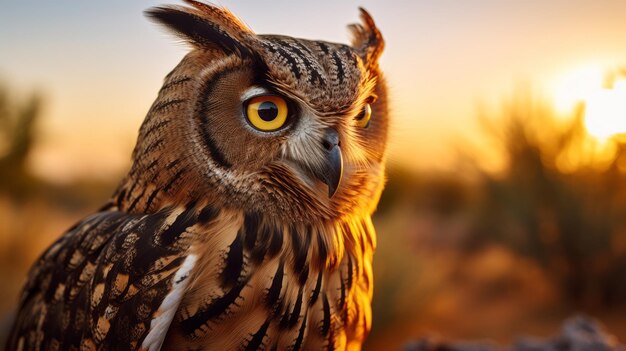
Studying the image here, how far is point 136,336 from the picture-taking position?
106 cm

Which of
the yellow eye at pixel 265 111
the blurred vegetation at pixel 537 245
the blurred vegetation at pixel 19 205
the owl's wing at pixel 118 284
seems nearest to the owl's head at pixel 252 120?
the yellow eye at pixel 265 111

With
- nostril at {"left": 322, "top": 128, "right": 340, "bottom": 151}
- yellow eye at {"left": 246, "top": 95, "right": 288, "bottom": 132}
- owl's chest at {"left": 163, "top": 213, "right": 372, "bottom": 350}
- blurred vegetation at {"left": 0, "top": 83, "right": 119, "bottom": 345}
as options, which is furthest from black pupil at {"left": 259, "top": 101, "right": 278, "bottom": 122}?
blurred vegetation at {"left": 0, "top": 83, "right": 119, "bottom": 345}

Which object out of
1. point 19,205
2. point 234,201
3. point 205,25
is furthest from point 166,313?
point 19,205

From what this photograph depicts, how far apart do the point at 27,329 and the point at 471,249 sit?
6978mm

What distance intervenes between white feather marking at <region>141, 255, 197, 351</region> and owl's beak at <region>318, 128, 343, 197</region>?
363 mm

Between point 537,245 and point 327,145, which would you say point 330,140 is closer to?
point 327,145

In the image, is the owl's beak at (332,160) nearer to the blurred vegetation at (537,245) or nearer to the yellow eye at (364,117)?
the yellow eye at (364,117)

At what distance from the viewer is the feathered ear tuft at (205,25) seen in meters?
1.12

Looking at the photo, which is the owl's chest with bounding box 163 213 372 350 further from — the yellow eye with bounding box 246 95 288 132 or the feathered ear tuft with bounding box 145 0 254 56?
the feathered ear tuft with bounding box 145 0 254 56

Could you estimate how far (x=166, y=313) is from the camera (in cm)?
104

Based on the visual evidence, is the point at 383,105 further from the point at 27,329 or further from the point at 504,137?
the point at 504,137

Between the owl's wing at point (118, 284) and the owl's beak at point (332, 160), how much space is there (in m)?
0.29

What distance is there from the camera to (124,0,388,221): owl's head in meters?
1.08

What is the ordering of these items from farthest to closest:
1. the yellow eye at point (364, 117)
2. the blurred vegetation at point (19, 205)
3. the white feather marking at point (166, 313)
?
the blurred vegetation at point (19, 205) → the yellow eye at point (364, 117) → the white feather marking at point (166, 313)
